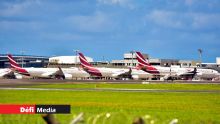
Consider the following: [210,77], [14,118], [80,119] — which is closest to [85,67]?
[210,77]

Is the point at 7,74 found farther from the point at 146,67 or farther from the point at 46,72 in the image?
the point at 146,67

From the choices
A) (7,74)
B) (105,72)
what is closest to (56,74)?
(105,72)

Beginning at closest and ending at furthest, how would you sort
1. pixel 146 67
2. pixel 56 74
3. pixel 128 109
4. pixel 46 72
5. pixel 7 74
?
pixel 128 109 → pixel 46 72 → pixel 56 74 → pixel 7 74 → pixel 146 67

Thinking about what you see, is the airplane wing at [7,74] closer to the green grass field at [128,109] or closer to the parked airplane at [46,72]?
the parked airplane at [46,72]

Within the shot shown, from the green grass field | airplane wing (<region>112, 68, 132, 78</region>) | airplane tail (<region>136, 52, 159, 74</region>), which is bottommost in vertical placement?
the green grass field

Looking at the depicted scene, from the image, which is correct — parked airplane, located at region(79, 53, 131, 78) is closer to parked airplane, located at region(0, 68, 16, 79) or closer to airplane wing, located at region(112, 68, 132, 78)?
airplane wing, located at region(112, 68, 132, 78)

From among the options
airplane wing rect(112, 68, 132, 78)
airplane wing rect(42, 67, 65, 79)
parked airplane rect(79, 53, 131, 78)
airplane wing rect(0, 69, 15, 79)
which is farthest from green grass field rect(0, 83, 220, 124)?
airplane wing rect(0, 69, 15, 79)

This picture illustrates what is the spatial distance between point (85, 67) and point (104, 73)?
7.01 m

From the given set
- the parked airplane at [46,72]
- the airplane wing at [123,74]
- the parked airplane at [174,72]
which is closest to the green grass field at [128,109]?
the parked airplane at [46,72]

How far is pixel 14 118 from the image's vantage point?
23.6m

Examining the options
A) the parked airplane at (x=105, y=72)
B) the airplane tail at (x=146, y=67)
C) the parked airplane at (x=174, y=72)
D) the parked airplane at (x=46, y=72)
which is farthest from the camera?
the airplane tail at (x=146, y=67)

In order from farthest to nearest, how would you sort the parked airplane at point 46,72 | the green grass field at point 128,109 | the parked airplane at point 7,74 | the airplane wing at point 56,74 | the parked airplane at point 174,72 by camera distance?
the parked airplane at point 7,74 < the parked airplane at point 174,72 < the airplane wing at point 56,74 < the parked airplane at point 46,72 < the green grass field at point 128,109

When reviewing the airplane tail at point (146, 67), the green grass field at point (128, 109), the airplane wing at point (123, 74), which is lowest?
the green grass field at point (128, 109)

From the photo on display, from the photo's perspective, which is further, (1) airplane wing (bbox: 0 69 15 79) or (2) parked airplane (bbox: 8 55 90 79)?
(1) airplane wing (bbox: 0 69 15 79)
